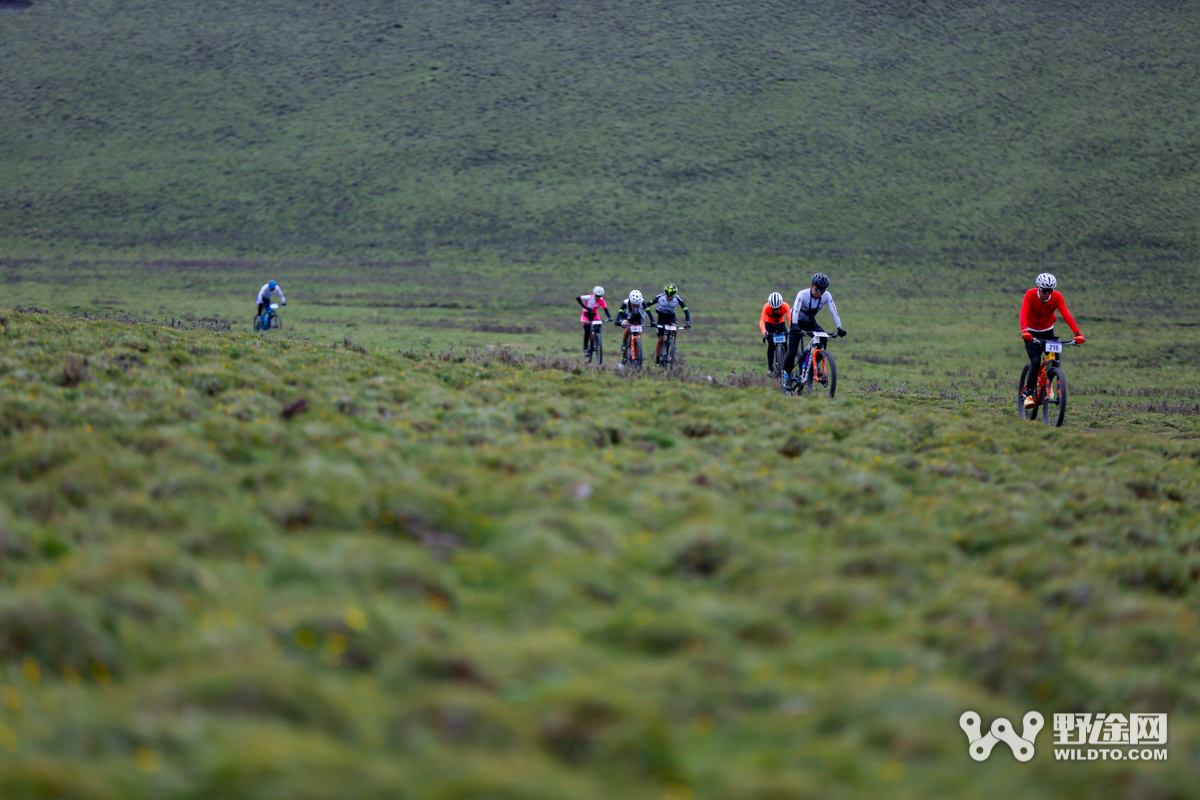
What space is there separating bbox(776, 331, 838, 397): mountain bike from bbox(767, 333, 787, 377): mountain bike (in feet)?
2.90

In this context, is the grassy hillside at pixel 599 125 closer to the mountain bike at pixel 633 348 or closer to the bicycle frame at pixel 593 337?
the bicycle frame at pixel 593 337

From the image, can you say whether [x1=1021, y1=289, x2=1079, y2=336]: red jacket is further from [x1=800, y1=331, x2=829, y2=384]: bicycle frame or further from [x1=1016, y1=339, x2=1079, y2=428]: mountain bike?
[x1=800, y1=331, x2=829, y2=384]: bicycle frame

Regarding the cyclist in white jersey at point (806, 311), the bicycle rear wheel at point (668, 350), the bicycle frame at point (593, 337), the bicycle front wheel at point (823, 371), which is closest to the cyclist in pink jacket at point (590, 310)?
the bicycle frame at point (593, 337)

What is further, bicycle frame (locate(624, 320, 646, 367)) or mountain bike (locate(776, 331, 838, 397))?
bicycle frame (locate(624, 320, 646, 367))

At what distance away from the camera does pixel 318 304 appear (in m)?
48.4

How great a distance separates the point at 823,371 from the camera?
15984 mm

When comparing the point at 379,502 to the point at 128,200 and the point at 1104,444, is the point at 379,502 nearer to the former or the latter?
the point at 1104,444

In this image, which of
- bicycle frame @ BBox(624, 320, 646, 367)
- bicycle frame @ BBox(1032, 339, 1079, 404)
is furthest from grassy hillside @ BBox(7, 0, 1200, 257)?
bicycle frame @ BBox(1032, 339, 1079, 404)

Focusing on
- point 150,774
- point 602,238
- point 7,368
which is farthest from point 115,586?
point 602,238

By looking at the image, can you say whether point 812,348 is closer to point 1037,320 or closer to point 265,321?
point 1037,320

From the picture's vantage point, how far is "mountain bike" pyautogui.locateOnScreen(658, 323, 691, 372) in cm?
2280

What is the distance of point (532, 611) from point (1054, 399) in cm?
1279

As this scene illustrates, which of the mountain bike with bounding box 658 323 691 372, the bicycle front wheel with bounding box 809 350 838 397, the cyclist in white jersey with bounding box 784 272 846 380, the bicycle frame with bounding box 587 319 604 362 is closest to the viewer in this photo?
the bicycle front wheel with bounding box 809 350 838 397

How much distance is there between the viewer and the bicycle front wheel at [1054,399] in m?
14.2
